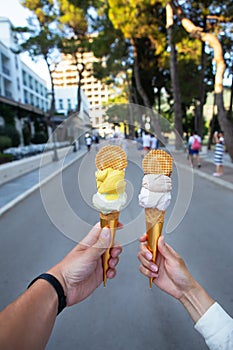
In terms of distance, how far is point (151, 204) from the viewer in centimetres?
136

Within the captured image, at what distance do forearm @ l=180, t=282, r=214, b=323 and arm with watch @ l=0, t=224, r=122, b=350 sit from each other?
0.46 m

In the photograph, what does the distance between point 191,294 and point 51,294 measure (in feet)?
2.46

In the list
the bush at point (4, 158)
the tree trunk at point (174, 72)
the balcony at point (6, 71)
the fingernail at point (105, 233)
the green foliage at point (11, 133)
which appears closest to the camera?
the fingernail at point (105, 233)

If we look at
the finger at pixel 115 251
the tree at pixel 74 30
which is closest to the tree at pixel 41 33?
the tree at pixel 74 30

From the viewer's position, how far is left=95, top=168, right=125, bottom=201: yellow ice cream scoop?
1.30 m

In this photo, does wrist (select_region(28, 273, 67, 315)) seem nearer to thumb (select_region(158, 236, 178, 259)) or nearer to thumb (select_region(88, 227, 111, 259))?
thumb (select_region(88, 227, 111, 259))

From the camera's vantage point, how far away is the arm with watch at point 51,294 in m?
1.06

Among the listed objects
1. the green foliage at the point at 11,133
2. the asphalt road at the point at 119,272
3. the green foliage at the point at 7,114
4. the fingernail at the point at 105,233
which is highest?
the green foliage at the point at 7,114

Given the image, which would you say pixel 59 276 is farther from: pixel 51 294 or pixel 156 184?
pixel 156 184

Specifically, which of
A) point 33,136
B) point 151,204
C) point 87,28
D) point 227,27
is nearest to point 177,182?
point 151,204

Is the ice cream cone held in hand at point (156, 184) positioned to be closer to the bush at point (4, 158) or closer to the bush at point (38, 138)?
the bush at point (4, 158)

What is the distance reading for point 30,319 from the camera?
1140 millimetres

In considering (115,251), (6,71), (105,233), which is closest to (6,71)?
(6,71)

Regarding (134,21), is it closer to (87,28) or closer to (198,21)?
(198,21)
